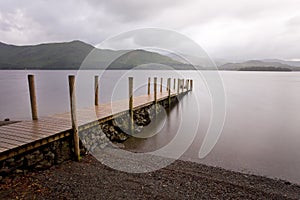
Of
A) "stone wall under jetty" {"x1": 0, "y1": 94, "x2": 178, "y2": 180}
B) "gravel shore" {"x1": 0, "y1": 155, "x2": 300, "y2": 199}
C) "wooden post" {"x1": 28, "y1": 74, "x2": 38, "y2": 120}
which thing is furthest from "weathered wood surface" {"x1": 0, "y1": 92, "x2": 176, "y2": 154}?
"gravel shore" {"x1": 0, "y1": 155, "x2": 300, "y2": 199}

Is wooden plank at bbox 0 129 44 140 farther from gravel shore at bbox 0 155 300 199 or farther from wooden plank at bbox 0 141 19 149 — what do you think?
gravel shore at bbox 0 155 300 199

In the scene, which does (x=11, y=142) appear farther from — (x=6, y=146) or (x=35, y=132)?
(x=35, y=132)

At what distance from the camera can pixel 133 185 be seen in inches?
154

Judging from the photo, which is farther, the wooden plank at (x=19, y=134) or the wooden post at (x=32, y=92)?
the wooden post at (x=32, y=92)

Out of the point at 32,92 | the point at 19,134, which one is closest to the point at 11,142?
the point at 19,134

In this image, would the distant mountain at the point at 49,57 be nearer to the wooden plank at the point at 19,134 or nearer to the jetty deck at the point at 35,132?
the jetty deck at the point at 35,132

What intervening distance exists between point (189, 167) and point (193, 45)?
5469 millimetres

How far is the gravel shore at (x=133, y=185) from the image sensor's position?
11.5 ft

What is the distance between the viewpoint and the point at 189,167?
522 cm

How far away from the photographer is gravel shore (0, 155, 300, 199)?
351cm

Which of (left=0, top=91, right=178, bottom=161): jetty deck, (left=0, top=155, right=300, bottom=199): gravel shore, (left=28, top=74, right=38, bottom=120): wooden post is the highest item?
(left=28, top=74, right=38, bottom=120): wooden post

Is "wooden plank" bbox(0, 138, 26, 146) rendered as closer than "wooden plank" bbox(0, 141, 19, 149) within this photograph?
No

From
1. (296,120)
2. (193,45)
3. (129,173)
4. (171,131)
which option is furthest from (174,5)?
(129,173)

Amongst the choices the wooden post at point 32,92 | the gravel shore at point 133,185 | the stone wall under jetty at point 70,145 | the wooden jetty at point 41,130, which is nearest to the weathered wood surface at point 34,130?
the wooden jetty at point 41,130
